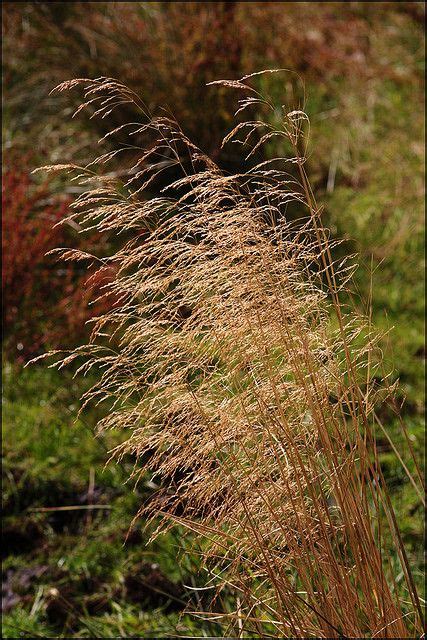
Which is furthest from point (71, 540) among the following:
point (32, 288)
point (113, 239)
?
point (113, 239)

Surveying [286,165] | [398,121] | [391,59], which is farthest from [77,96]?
[391,59]

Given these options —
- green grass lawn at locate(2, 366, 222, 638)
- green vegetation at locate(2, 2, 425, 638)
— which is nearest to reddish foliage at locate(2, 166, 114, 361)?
green vegetation at locate(2, 2, 425, 638)

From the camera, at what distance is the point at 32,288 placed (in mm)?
4801

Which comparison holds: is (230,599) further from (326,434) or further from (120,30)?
(120,30)

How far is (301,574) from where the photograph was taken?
1.83 m

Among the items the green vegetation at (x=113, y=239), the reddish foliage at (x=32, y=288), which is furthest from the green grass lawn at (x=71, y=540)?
the reddish foliage at (x=32, y=288)

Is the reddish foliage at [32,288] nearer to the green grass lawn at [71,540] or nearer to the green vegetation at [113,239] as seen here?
the green vegetation at [113,239]

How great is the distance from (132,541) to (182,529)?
0.64 metres

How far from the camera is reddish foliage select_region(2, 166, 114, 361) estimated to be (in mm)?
4473

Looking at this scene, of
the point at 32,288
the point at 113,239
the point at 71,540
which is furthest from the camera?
the point at 113,239

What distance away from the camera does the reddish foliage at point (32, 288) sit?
4.47 meters

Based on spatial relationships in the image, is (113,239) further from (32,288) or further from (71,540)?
(71,540)

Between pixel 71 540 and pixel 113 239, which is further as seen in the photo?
pixel 113 239

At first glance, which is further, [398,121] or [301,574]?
[398,121]
